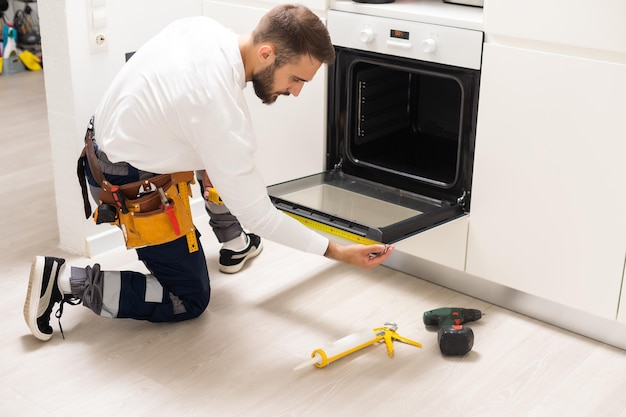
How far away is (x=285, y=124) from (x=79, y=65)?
0.74 metres

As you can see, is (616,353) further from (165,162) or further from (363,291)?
(165,162)

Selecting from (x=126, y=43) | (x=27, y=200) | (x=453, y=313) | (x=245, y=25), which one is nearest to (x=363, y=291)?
(x=453, y=313)

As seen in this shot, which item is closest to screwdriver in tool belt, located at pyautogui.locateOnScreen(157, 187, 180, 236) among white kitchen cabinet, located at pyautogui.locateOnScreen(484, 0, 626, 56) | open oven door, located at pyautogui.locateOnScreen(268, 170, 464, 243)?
open oven door, located at pyautogui.locateOnScreen(268, 170, 464, 243)

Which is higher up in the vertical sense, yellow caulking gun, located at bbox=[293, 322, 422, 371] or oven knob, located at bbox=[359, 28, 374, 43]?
oven knob, located at bbox=[359, 28, 374, 43]

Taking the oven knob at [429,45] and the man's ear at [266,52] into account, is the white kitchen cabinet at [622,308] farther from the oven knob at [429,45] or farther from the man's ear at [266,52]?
the man's ear at [266,52]

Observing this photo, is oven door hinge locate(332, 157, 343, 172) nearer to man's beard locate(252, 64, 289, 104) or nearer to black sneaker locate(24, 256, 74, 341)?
man's beard locate(252, 64, 289, 104)

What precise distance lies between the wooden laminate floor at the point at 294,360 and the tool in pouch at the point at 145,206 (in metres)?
0.34

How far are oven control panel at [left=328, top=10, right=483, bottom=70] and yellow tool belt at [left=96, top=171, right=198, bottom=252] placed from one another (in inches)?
27.4

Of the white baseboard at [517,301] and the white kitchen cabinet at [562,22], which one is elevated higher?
the white kitchen cabinet at [562,22]

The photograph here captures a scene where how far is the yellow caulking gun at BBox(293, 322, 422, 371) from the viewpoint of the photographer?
94.2 inches

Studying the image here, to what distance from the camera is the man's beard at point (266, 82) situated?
7.04 feet

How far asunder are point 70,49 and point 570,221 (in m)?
1.70

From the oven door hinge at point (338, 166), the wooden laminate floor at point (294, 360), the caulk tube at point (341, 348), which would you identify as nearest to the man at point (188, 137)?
the wooden laminate floor at point (294, 360)

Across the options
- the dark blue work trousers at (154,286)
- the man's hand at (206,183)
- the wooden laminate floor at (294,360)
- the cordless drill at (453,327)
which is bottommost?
the wooden laminate floor at (294,360)
